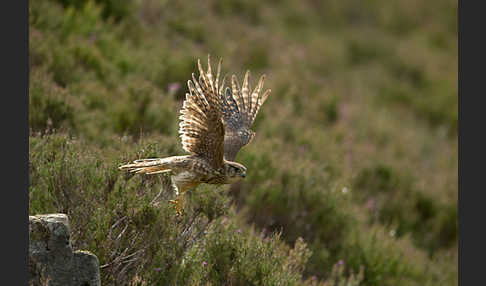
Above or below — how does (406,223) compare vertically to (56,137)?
below

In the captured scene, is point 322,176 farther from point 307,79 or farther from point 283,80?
point 307,79

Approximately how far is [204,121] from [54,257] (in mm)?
1266

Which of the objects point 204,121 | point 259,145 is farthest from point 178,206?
point 259,145

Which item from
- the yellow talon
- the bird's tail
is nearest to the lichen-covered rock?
the bird's tail

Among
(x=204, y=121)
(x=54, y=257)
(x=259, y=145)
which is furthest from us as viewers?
(x=259, y=145)

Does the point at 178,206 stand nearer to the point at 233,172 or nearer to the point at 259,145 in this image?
the point at 233,172

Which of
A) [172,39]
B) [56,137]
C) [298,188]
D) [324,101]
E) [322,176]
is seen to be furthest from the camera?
[324,101]

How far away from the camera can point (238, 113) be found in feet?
16.7

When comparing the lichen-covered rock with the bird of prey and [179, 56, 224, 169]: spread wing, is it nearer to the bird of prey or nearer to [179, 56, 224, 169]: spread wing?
the bird of prey

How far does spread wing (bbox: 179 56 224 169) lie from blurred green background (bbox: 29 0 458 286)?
576mm

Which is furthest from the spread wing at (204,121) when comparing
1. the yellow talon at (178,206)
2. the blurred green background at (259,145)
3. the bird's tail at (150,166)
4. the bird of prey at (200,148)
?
the blurred green background at (259,145)

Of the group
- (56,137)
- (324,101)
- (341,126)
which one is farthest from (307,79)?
(56,137)

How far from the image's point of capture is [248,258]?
4488mm

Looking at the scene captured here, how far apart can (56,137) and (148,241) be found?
1.23 m
